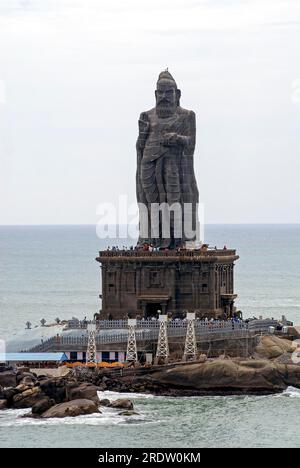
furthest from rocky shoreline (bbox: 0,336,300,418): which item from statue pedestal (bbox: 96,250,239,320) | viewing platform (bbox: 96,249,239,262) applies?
viewing platform (bbox: 96,249,239,262)

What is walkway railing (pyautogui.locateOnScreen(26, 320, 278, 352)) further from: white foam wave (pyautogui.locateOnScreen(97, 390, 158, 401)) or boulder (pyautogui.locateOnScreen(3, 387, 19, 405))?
boulder (pyautogui.locateOnScreen(3, 387, 19, 405))

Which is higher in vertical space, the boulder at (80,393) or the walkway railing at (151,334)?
the walkway railing at (151,334)

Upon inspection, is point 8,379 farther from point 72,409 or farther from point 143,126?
point 143,126

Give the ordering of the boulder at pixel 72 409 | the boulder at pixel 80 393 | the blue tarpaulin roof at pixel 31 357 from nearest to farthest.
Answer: the boulder at pixel 72 409, the boulder at pixel 80 393, the blue tarpaulin roof at pixel 31 357

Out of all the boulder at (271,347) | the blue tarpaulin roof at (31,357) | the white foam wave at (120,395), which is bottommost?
the white foam wave at (120,395)

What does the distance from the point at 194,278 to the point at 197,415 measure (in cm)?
1557

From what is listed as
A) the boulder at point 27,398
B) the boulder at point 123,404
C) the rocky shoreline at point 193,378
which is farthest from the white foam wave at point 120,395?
the boulder at point 27,398

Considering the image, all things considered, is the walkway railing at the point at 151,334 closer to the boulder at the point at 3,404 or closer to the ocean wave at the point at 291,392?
the ocean wave at the point at 291,392

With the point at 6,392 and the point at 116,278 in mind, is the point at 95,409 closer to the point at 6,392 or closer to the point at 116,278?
the point at 6,392

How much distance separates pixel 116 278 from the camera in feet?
328

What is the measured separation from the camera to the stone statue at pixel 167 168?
3996 inches

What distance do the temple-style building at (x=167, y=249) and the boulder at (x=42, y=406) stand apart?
51.7 feet

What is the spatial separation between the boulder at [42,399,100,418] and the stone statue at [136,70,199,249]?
19.8m

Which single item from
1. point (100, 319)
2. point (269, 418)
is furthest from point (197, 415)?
point (100, 319)
